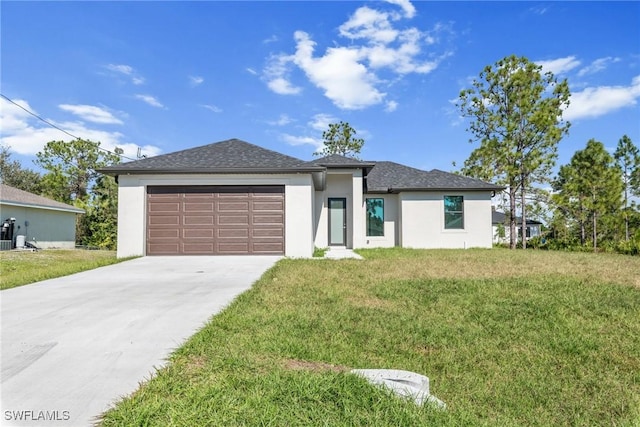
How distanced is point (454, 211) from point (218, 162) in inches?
461

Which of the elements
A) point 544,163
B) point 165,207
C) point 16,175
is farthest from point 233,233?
point 16,175

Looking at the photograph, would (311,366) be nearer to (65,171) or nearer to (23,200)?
(23,200)

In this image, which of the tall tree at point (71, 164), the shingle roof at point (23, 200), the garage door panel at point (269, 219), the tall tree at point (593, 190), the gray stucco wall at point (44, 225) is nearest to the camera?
the garage door panel at point (269, 219)

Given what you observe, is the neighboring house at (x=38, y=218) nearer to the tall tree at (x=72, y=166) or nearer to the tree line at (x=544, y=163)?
the tall tree at (x=72, y=166)

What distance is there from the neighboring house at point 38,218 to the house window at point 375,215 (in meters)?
18.2

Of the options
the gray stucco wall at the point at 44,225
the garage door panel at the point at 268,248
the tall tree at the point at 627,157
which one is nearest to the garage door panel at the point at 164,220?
the garage door panel at the point at 268,248

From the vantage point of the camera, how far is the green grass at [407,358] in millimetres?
2307

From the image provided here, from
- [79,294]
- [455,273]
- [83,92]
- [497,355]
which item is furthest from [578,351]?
[83,92]

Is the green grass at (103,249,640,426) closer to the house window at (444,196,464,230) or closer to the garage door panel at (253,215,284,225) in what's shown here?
the garage door panel at (253,215,284,225)

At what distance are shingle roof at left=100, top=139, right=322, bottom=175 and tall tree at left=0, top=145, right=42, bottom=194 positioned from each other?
2801cm

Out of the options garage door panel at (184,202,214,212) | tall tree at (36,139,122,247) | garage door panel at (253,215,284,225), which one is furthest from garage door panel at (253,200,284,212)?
tall tree at (36,139,122,247)

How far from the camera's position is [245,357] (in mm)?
3111

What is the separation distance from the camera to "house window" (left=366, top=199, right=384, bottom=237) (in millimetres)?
18297

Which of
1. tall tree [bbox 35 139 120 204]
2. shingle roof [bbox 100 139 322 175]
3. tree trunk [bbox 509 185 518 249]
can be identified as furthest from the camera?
tall tree [bbox 35 139 120 204]
